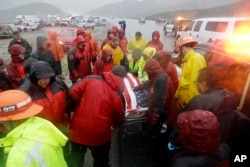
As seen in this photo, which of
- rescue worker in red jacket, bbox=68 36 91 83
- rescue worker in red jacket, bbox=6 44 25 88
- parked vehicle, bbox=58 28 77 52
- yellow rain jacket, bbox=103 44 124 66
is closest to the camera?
rescue worker in red jacket, bbox=6 44 25 88

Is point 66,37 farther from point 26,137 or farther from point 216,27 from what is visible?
point 26,137

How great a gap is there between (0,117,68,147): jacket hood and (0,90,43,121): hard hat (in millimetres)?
58

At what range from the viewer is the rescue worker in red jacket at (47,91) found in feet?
10.9

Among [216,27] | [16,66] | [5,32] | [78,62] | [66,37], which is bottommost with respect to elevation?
[5,32]

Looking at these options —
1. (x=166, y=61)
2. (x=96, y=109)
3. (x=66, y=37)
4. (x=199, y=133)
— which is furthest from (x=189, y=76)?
(x=66, y=37)

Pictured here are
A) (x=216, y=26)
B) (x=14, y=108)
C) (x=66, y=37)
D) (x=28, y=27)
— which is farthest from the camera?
(x=28, y=27)

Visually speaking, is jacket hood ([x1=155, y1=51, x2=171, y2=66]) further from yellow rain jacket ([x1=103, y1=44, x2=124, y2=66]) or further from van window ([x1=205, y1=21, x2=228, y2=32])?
van window ([x1=205, y1=21, x2=228, y2=32])

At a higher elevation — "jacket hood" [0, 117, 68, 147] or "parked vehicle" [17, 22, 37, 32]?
"jacket hood" [0, 117, 68, 147]

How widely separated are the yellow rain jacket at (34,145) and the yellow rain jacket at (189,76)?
2807mm

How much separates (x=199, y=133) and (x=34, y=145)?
3.73 ft

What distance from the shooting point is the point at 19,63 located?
18.1ft

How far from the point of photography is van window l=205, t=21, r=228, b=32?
43.1 ft

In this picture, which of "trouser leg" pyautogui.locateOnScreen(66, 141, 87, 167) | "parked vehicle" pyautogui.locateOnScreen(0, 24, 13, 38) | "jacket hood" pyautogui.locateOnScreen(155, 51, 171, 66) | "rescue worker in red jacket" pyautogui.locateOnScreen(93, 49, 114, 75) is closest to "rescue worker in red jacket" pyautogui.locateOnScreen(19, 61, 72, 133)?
"trouser leg" pyautogui.locateOnScreen(66, 141, 87, 167)

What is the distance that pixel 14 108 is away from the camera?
2102mm
